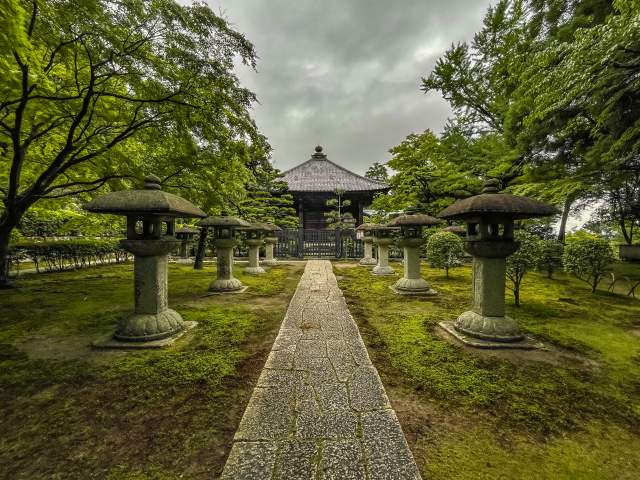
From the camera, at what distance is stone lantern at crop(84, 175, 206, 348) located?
3318 millimetres

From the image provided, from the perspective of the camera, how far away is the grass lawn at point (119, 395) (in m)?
1.66

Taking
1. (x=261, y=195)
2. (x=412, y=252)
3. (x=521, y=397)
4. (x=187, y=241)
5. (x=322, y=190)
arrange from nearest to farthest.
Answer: (x=521, y=397) < (x=412, y=252) < (x=187, y=241) < (x=261, y=195) < (x=322, y=190)

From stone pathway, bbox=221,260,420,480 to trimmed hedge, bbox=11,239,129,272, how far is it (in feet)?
26.7

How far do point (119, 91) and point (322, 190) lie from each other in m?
13.0

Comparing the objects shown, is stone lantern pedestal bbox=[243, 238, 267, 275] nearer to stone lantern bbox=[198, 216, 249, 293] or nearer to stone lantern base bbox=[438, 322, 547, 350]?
stone lantern bbox=[198, 216, 249, 293]

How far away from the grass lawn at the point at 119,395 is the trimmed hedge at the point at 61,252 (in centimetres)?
562

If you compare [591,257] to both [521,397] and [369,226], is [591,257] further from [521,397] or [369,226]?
[521,397]

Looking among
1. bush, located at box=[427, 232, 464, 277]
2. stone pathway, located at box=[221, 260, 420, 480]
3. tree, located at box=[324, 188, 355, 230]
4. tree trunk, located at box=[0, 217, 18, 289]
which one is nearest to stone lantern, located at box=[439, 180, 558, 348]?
stone pathway, located at box=[221, 260, 420, 480]

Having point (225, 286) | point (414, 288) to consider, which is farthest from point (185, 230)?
point (414, 288)

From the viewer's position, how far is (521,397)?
91.6 inches

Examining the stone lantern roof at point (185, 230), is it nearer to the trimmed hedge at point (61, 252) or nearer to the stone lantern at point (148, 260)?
the trimmed hedge at point (61, 252)

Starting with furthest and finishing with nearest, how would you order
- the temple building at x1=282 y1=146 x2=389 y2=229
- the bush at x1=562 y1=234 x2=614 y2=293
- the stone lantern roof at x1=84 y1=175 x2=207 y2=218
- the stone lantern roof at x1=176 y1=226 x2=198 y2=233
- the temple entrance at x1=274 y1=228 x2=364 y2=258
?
the temple building at x1=282 y1=146 x2=389 y2=229 → the temple entrance at x1=274 y1=228 x2=364 y2=258 → the stone lantern roof at x1=176 y1=226 x2=198 y2=233 → the bush at x1=562 y1=234 x2=614 y2=293 → the stone lantern roof at x1=84 y1=175 x2=207 y2=218

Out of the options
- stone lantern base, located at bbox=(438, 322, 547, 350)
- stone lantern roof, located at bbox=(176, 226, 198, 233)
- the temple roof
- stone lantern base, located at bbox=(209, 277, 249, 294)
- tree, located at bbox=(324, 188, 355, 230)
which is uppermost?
the temple roof

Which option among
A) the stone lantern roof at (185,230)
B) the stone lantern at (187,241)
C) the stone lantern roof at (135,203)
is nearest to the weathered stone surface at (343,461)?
the stone lantern roof at (135,203)
